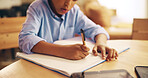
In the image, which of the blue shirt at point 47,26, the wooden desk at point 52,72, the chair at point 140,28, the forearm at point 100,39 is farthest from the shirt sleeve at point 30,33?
the chair at point 140,28

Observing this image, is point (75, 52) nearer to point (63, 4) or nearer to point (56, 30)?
point (63, 4)

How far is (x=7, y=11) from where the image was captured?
7.36 ft

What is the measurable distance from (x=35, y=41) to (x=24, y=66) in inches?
7.1

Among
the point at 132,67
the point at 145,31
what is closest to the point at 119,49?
the point at 132,67

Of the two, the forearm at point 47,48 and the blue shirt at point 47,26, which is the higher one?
the blue shirt at point 47,26

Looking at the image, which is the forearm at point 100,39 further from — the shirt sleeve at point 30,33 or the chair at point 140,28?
the chair at point 140,28

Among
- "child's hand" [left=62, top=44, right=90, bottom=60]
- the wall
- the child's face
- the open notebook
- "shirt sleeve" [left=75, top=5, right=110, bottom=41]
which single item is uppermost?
the wall

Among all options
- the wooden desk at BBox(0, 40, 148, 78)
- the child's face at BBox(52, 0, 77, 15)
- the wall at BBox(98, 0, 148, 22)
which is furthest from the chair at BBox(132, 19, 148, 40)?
the wall at BBox(98, 0, 148, 22)

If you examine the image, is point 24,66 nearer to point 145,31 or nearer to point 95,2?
point 145,31

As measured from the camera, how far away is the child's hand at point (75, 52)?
0.62 m

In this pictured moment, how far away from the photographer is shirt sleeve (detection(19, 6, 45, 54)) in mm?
724

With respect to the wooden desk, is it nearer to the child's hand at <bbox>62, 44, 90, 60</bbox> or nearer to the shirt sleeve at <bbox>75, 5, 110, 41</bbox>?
the child's hand at <bbox>62, 44, 90, 60</bbox>

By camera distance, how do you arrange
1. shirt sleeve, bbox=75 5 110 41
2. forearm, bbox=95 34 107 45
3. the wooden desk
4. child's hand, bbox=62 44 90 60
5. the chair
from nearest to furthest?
the wooden desk
child's hand, bbox=62 44 90 60
forearm, bbox=95 34 107 45
shirt sleeve, bbox=75 5 110 41
the chair

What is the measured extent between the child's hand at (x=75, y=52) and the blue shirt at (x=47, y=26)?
18 centimetres
